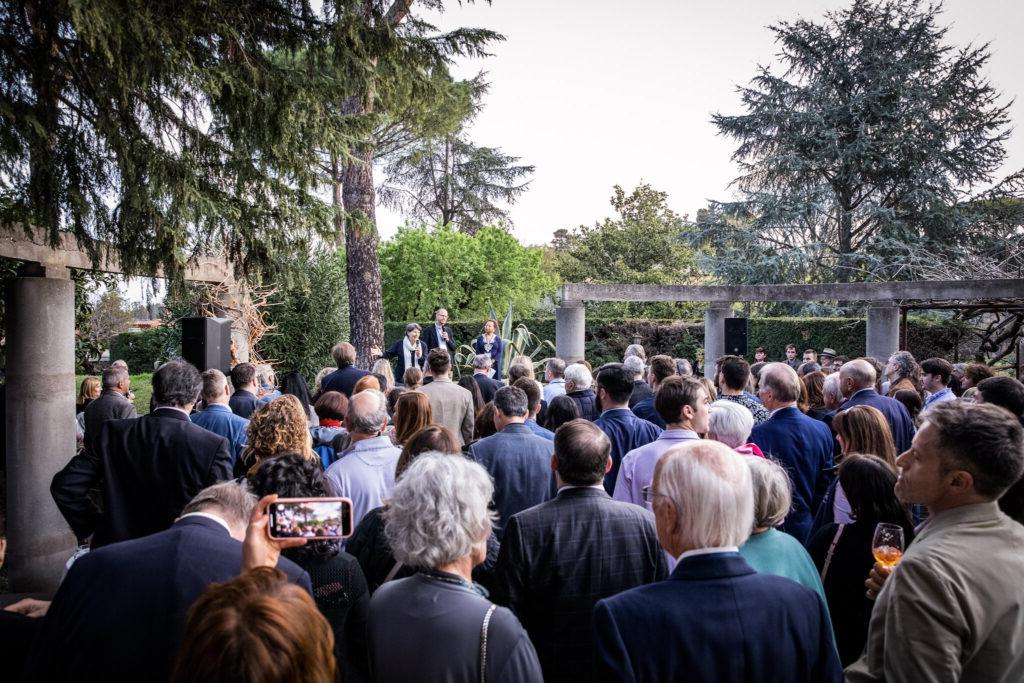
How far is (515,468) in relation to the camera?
4.51 meters

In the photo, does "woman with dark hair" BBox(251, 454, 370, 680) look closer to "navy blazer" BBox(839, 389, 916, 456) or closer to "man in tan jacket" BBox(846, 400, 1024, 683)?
"man in tan jacket" BBox(846, 400, 1024, 683)

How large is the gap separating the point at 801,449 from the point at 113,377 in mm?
5544

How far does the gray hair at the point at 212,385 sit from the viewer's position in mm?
5699

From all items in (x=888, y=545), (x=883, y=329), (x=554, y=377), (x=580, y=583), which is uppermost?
(x=883, y=329)

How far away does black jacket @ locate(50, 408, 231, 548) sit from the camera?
4305mm

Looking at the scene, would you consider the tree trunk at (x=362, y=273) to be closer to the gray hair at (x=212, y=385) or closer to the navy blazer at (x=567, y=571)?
the gray hair at (x=212, y=385)

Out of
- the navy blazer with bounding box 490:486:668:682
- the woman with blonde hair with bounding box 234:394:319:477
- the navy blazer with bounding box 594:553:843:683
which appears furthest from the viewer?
the woman with blonde hair with bounding box 234:394:319:477

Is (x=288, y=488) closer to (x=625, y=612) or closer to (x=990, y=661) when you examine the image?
(x=625, y=612)

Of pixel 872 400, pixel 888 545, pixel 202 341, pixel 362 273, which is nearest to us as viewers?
pixel 888 545

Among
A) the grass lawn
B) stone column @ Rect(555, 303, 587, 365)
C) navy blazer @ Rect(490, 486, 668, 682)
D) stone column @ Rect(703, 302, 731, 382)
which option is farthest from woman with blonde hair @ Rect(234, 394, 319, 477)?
the grass lawn

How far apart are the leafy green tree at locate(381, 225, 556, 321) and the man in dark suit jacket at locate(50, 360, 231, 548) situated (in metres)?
22.8

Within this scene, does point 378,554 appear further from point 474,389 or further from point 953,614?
point 474,389

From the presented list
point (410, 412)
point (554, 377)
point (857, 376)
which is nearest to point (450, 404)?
point (554, 377)

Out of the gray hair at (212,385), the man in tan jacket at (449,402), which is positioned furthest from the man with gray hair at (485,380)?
the gray hair at (212,385)
